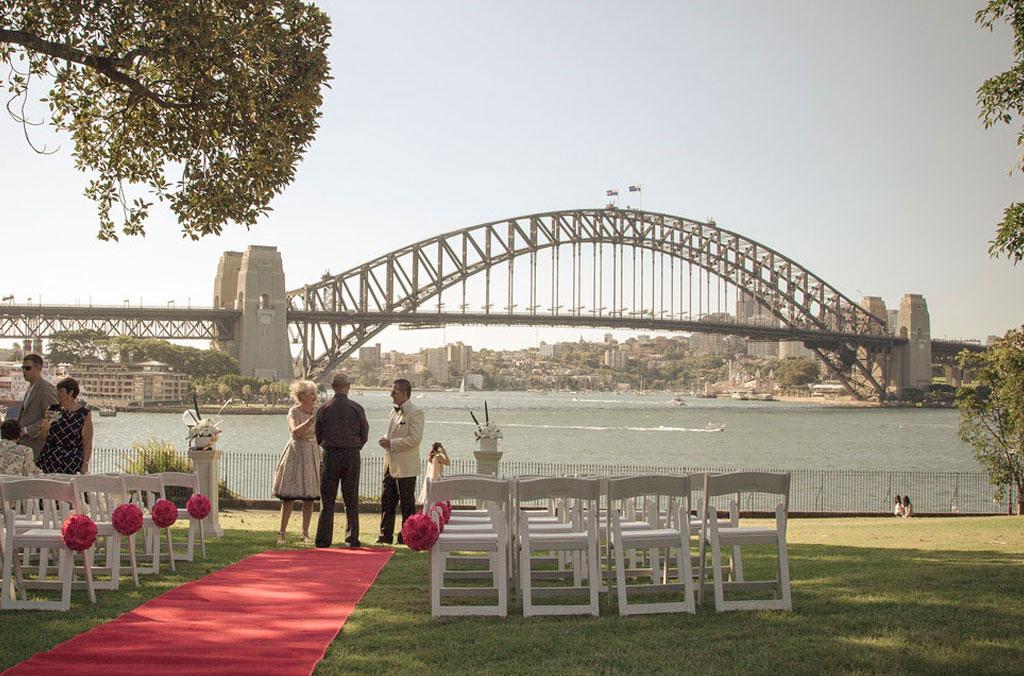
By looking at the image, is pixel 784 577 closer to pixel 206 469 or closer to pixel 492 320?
pixel 206 469

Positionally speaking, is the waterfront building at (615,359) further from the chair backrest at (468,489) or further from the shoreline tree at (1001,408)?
the chair backrest at (468,489)

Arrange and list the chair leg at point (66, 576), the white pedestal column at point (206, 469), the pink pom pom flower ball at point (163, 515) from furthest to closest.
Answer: the white pedestal column at point (206, 469) → the pink pom pom flower ball at point (163, 515) → the chair leg at point (66, 576)

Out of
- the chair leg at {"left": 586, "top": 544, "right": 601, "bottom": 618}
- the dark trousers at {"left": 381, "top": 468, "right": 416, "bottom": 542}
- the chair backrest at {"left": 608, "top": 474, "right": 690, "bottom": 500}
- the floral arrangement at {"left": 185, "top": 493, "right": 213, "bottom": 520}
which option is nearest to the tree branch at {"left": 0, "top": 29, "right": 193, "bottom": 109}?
the floral arrangement at {"left": 185, "top": 493, "right": 213, "bottom": 520}

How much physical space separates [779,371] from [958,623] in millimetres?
136730

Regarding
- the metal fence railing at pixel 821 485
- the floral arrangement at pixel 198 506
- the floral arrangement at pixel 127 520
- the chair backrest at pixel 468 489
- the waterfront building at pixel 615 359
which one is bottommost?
the metal fence railing at pixel 821 485

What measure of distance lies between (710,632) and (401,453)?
4354 millimetres

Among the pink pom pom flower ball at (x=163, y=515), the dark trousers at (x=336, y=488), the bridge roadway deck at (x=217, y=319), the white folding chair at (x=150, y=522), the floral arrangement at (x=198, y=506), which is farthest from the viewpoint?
the bridge roadway deck at (x=217, y=319)

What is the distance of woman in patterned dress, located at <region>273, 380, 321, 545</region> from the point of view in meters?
9.16

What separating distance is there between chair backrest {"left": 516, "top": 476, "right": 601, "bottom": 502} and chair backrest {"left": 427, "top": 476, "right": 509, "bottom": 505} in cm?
12

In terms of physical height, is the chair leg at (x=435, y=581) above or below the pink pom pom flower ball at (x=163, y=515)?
below

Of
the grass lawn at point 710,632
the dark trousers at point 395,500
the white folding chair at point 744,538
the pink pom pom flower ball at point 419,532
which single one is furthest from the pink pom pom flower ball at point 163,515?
the white folding chair at point 744,538

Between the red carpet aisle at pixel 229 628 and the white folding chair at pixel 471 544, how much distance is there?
522 millimetres

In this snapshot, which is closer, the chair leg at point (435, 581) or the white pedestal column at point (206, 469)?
the chair leg at point (435, 581)

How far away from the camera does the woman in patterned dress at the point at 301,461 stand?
9.16m
